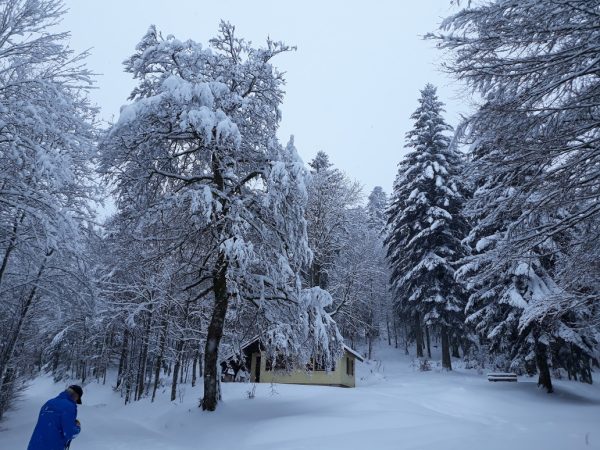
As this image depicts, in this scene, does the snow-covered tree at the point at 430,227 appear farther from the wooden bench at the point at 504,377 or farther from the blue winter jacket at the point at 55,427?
the blue winter jacket at the point at 55,427

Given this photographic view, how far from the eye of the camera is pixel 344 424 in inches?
356

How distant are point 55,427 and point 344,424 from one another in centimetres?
559

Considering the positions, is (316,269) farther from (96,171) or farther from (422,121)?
(96,171)

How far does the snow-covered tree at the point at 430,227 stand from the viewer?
25881mm

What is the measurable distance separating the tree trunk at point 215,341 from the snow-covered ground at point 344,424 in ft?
1.43

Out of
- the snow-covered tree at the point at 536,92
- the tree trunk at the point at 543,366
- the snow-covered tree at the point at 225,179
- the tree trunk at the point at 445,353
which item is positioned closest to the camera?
the snow-covered tree at the point at 536,92

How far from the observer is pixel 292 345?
1127 centimetres

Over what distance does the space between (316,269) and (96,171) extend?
18.8 metres

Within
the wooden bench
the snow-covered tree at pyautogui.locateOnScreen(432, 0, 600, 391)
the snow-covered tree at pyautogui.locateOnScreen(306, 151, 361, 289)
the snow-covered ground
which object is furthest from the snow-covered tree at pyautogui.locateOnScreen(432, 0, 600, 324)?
the snow-covered tree at pyautogui.locateOnScreen(306, 151, 361, 289)

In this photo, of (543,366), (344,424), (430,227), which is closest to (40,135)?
(344,424)

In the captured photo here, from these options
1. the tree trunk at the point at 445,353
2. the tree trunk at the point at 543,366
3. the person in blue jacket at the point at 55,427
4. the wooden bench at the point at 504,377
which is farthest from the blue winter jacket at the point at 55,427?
the tree trunk at the point at 445,353

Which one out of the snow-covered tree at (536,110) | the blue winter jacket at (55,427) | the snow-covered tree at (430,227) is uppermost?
the snow-covered tree at (430,227)

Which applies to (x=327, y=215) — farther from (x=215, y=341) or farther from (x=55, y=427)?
(x=55, y=427)

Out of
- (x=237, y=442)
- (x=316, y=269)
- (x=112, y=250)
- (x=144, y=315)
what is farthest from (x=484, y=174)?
(x=316, y=269)
